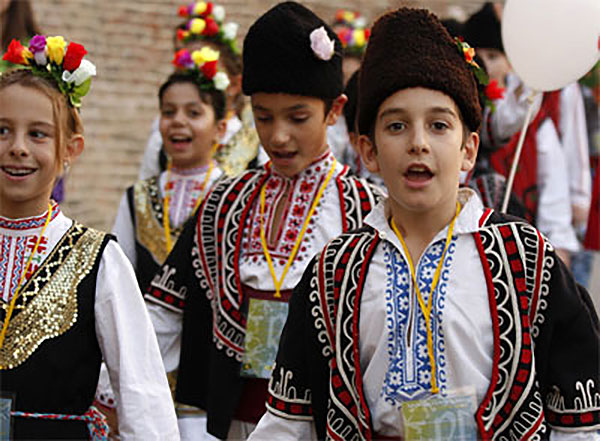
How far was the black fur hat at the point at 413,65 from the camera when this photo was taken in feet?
9.32

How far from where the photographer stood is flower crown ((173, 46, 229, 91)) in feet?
17.6

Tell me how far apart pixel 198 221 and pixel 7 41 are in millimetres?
3461

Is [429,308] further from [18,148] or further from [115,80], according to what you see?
[115,80]

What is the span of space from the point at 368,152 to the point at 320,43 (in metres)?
0.94

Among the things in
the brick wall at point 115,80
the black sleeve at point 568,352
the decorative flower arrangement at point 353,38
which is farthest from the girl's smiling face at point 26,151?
the brick wall at point 115,80

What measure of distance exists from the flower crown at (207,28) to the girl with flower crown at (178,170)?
1.88 feet

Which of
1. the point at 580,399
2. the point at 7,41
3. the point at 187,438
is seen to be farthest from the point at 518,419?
the point at 7,41

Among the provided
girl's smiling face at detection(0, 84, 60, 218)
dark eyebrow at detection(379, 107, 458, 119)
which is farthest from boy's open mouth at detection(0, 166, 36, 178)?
dark eyebrow at detection(379, 107, 458, 119)

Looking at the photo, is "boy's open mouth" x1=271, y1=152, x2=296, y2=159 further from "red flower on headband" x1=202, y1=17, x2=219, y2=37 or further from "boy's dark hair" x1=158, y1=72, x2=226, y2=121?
"red flower on headband" x1=202, y1=17, x2=219, y2=37

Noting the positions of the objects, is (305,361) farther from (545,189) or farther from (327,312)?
(545,189)

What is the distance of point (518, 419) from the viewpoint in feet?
8.96

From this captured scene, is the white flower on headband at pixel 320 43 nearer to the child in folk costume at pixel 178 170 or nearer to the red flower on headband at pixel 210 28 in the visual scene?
the child in folk costume at pixel 178 170

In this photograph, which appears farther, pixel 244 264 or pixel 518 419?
pixel 244 264

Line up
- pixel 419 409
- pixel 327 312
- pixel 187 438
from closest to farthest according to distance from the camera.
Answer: pixel 419 409
pixel 327 312
pixel 187 438
